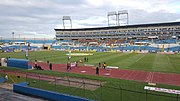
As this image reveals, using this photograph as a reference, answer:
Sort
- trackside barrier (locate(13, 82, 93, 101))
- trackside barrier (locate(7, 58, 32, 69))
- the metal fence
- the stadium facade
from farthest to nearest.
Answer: the stadium facade, trackside barrier (locate(7, 58, 32, 69)), the metal fence, trackside barrier (locate(13, 82, 93, 101))

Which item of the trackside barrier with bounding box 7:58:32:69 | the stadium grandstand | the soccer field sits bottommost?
the soccer field

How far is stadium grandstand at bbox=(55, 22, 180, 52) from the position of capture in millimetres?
108956

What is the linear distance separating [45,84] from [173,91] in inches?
570

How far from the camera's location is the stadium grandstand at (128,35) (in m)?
109

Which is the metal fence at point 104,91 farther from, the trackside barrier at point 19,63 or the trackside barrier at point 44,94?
the trackside barrier at point 19,63

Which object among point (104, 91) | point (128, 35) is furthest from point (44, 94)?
point (128, 35)

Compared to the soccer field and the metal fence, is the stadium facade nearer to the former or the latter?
the soccer field

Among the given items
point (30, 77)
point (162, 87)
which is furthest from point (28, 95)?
point (162, 87)

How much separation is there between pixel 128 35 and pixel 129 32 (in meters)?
2.46

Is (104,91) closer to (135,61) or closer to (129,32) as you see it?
(135,61)

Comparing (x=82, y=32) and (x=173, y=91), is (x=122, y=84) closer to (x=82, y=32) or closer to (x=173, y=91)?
(x=173, y=91)

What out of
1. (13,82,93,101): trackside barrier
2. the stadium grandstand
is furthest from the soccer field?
the stadium grandstand

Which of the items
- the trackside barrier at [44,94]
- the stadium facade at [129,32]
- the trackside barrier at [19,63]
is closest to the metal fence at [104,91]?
the trackside barrier at [44,94]

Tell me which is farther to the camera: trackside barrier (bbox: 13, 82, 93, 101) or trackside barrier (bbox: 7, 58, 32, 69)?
trackside barrier (bbox: 7, 58, 32, 69)
